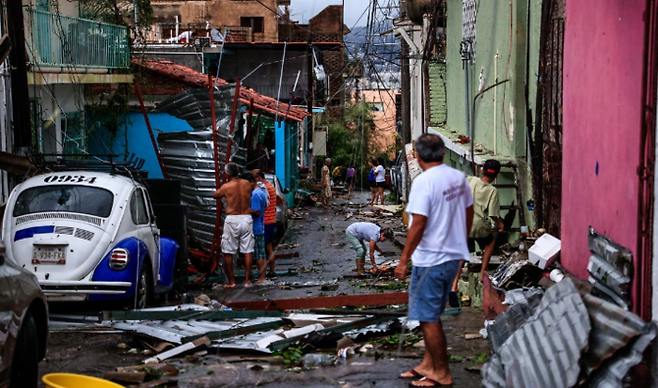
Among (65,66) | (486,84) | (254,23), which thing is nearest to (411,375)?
(486,84)

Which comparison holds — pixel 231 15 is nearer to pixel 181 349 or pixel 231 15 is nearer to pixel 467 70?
pixel 467 70

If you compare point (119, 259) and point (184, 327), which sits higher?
point (119, 259)

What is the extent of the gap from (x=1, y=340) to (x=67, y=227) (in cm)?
495

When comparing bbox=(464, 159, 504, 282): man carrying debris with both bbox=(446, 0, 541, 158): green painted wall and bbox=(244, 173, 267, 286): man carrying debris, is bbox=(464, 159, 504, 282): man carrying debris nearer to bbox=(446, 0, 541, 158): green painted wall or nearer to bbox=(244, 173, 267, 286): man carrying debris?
bbox=(446, 0, 541, 158): green painted wall

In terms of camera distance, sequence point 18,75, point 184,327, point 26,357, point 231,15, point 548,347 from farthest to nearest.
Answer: point 231,15 < point 18,75 < point 184,327 < point 26,357 < point 548,347

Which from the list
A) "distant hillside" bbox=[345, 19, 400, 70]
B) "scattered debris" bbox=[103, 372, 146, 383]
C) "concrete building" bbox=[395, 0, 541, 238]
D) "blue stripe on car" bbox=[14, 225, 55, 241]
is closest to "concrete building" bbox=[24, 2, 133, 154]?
"blue stripe on car" bbox=[14, 225, 55, 241]

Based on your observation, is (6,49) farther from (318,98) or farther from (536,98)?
(318,98)

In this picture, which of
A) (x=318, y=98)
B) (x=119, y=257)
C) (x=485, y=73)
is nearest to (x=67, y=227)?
(x=119, y=257)

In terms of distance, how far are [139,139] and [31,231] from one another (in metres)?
13.9

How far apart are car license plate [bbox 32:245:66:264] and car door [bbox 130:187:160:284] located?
1355 millimetres

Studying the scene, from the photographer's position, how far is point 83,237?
1062 centimetres

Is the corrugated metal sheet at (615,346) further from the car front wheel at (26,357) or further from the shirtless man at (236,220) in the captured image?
the shirtless man at (236,220)

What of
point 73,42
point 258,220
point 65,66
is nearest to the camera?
point 258,220

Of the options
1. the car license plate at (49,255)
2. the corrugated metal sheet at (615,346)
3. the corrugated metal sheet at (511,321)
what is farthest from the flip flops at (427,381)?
the car license plate at (49,255)
